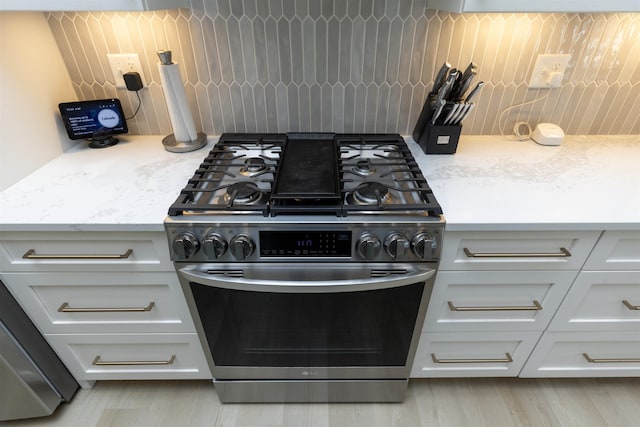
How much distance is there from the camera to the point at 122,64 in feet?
4.15

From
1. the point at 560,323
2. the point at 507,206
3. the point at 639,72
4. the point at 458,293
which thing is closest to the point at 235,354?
the point at 458,293

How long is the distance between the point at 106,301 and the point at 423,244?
98 centimetres

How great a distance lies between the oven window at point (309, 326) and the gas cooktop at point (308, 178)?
24cm

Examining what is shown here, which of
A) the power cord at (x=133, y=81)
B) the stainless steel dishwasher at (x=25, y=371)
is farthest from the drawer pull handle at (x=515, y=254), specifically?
the stainless steel dishwasher at (x=25, y=371)

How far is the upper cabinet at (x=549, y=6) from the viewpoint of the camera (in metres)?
0.91

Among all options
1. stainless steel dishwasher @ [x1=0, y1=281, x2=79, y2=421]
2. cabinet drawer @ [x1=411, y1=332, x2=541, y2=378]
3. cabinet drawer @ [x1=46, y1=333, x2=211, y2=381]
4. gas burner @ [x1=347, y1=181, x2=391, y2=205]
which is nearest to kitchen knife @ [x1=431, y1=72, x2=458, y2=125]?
gas burner @ [x1=347, y1=181, x2=391, y2=205]

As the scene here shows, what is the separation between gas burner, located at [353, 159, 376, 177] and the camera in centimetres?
111

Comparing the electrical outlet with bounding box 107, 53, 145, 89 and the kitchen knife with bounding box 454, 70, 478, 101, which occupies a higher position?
the electrical outlet with bounding box 107, 53, 145, 89

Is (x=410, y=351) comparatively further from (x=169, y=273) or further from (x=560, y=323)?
(x=169, y=273)

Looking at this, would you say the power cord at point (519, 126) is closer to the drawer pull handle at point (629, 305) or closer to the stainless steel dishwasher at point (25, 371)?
the drawer pull handle at point (629, 305)

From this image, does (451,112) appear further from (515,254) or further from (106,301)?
(106,301)

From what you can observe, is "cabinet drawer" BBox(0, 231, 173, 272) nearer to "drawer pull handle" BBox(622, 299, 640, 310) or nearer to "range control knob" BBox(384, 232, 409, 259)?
"range control knob" BBox(384, 232, 409, 259)

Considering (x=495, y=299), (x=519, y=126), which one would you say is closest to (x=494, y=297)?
(x=495, y=299)

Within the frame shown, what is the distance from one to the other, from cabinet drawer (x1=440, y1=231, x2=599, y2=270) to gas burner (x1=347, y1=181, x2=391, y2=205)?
0.66ft
